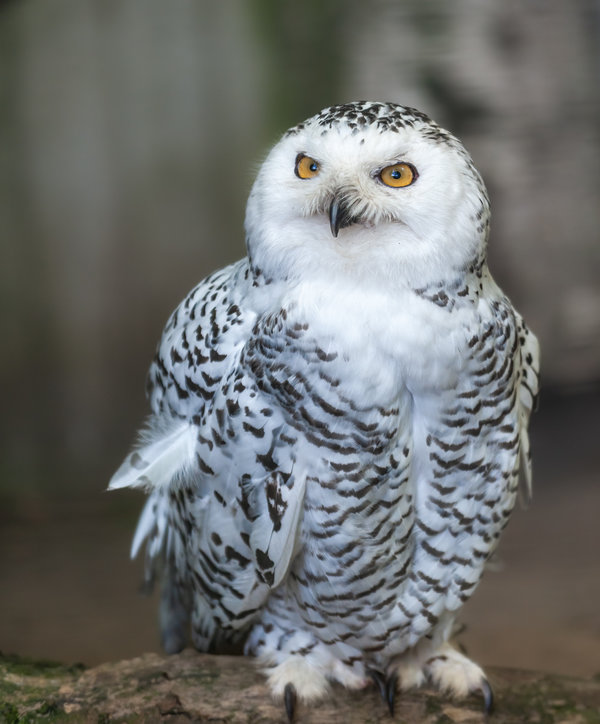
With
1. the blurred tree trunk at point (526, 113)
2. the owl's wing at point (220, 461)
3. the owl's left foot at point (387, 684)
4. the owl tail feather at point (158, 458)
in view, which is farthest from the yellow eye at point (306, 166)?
the blurred tree trunk at point (526, 113)

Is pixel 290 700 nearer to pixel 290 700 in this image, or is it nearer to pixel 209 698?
pixel 290 700

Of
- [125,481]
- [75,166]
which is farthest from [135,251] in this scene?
[125,481]

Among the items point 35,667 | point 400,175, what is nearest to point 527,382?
point 400,175

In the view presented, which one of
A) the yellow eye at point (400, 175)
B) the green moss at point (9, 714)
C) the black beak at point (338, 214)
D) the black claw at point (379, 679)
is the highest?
the yellow eye at point (400, 175)

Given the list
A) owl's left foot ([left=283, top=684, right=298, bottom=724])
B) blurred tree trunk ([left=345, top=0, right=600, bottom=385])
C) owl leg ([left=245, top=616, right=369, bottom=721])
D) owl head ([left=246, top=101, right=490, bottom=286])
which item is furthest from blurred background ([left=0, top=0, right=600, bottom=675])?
owl head ([left=246, top=101, right=490, bottom=286])

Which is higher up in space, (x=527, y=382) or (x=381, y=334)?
(x=381, y=334)

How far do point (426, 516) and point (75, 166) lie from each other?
315cm

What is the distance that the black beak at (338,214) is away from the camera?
1465 mm

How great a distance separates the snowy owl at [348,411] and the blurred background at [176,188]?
2005mm

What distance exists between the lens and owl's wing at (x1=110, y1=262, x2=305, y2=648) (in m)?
1.66

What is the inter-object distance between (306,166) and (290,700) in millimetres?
1107

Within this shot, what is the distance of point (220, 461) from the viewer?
173 centimetres

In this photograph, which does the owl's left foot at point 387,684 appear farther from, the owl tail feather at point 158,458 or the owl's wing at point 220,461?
the owl tail feather at point 158,458

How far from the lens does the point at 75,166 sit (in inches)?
170
